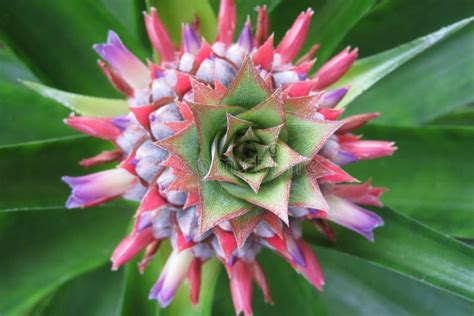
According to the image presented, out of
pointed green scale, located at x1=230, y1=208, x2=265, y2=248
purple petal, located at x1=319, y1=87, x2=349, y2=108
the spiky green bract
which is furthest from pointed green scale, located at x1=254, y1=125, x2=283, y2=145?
purple petal, located at x1=319, y1=87, x2=349, y2=108

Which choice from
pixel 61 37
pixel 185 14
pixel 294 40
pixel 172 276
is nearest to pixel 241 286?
pixel 172 276

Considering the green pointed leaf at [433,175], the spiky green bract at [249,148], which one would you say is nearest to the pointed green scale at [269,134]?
the spiky green bract at [249,148]

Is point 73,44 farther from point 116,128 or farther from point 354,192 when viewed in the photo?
point 354,192

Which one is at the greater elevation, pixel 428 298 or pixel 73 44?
pixel 73 44

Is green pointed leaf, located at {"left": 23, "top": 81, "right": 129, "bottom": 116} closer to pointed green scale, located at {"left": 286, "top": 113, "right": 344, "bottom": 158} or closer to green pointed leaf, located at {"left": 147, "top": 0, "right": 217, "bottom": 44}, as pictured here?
green pointed leaf, located at {"left": 147, "top": 0, "right": 217, "bottom": 44}

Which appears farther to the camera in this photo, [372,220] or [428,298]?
[428,298]

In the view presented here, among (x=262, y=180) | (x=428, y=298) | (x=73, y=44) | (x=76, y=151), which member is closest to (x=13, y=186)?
(x=76, y=151)

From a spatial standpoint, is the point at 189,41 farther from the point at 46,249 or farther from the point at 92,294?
the point at 92,294
